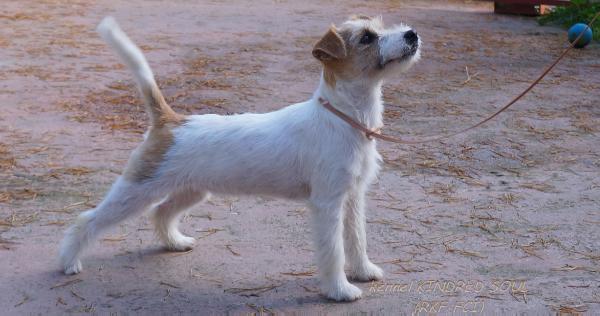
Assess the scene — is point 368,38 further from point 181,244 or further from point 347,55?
point 181,244

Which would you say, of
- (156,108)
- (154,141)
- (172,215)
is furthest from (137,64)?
(172,215)

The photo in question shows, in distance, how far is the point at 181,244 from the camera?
5086 millimetres

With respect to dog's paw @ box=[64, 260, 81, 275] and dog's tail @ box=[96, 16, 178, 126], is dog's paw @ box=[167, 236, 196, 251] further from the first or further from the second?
dog's tail @ box=[96, 16, 178, 126]

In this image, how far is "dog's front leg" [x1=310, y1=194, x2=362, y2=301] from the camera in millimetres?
4328

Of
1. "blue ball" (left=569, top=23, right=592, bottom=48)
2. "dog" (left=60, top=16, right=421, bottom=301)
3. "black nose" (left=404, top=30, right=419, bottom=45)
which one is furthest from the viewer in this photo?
"blue ball" (left=569, top=23, right=592, bottom=48)

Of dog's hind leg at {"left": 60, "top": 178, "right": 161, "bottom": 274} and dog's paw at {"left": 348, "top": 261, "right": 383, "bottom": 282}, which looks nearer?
dog's hind leg at {"left": 60, "top": 178, "right": 161, "bottom": 274}

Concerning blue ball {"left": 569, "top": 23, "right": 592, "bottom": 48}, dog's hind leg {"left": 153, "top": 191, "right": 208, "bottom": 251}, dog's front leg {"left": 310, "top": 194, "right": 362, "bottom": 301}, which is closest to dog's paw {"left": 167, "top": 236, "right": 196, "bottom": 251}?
dog's hind leg {"left": 153, "top": 191, "right": 208, "bottom": 251}

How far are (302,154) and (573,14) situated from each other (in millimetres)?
12334

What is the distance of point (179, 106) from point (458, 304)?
498 cm

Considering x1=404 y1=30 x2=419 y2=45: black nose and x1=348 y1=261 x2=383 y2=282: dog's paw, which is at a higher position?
x1=404 y1=30 x2=419 y2=45: black nose

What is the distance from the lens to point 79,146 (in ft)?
23.1

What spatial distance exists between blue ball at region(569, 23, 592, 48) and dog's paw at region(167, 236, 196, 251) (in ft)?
29.2

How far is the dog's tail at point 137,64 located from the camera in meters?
4.44

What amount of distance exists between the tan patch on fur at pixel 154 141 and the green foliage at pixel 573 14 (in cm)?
1140
